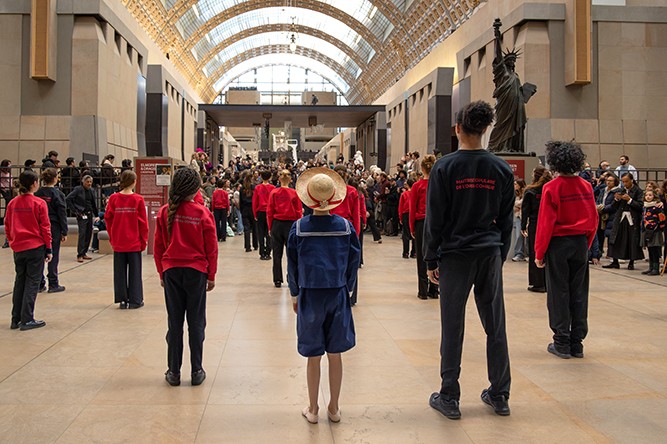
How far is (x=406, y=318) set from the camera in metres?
7.05

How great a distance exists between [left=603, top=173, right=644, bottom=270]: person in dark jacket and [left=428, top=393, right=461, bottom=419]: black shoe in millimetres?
8713

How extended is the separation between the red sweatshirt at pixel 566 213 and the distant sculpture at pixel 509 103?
356 inches

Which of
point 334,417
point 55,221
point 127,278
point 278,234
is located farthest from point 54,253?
point 334,417

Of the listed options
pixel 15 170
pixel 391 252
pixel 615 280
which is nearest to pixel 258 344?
pixel 615 280

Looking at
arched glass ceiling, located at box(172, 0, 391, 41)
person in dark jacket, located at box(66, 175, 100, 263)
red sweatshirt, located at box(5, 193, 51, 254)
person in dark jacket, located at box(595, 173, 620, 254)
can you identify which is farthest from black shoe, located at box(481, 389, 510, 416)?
arched glass ceiling, located at box(172, 0, 391, 41)

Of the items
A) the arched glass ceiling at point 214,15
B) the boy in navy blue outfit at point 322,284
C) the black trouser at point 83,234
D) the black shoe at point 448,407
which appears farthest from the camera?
the arched glass ceiling at point 214,15

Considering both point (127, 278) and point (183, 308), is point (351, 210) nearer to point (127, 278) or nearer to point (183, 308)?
point (127, 278)

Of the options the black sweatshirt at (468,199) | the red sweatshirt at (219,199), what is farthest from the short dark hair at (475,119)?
the red sweatshirt at (219,199)

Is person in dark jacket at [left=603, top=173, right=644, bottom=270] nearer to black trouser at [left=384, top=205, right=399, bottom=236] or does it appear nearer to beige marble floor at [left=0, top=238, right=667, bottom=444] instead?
beige marble floor at [left=0, top=238, right=667, bottom=444]

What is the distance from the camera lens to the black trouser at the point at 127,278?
7.57 m

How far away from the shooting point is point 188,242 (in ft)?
15.4

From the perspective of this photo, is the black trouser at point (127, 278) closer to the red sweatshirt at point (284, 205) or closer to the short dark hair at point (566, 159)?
the red sweatshirt at point (284, 205)

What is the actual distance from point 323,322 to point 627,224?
930cm

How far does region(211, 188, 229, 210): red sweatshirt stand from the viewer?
16703mm
